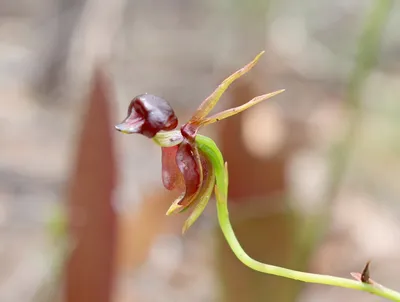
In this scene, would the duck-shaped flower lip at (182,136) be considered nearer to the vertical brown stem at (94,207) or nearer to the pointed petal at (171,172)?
the pointed petal at (171,172)

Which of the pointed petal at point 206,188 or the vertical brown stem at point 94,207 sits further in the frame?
the vertical brown stem at point 94,207

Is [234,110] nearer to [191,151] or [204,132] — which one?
[191,151]

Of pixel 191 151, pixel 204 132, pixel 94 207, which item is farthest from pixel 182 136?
pixel 204 132

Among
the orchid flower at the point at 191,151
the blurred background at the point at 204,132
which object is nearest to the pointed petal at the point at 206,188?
the orchid flower at the point at 191,151

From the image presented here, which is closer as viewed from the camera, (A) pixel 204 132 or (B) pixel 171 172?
(B) pixel 171 172

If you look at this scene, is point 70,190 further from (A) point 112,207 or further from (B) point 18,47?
(B) point 18,47

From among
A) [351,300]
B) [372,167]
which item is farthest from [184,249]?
[372,167]

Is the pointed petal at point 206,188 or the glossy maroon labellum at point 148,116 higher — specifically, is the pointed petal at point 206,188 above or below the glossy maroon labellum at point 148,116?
below

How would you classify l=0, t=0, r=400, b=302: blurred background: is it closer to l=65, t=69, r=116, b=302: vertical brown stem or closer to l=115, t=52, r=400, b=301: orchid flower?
l=65, t=69, r=116, b=302: vertical brown stem
